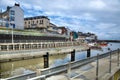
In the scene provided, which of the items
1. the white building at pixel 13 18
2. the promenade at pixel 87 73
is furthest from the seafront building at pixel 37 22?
the promenade at pixel 87 73

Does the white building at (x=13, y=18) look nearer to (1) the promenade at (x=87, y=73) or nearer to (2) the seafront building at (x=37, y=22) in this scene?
(2) the seafront building at (x=37, y=22)

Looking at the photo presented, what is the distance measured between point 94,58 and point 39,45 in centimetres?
3732

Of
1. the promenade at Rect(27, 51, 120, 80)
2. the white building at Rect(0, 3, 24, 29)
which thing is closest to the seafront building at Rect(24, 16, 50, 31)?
the white building at Rect(0, 3, 24, 29)

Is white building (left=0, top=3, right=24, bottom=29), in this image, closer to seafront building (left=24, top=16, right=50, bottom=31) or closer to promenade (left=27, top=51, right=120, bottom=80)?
seafront building (left=24, top=16, right=50, bottom=31)

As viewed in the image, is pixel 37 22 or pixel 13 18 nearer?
pixel 13 18

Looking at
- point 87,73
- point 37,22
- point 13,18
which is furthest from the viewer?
point 37,22

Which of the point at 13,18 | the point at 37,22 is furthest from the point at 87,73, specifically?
the point at 37,22

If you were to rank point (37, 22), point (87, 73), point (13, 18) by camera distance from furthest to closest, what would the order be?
1. point (37, 22)
2. point (13, 18)
3. point (87, 73)

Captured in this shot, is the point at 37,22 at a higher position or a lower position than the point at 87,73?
higher

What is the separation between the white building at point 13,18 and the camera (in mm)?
A: 59947

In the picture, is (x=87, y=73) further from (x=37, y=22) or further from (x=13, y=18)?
(x=37, y=22)

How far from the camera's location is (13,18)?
2425 inches

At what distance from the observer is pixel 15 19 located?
62.5 metres

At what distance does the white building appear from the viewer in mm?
59947
